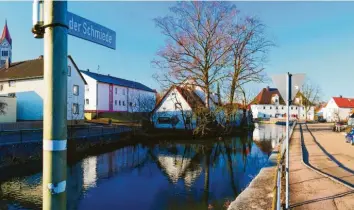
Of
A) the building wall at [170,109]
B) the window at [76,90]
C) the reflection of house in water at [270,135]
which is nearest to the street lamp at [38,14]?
the reflection of house in water at [270,135]

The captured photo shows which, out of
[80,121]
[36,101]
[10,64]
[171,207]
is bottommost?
[171,207]

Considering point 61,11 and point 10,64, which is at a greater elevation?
point 10,64

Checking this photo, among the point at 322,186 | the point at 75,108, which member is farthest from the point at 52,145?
the point at 75,108

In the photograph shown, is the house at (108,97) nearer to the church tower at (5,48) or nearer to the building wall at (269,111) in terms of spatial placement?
the church tower at (5,48)

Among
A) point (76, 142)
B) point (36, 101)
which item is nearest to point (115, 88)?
point (36, 101)

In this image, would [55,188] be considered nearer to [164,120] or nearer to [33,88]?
[164,120]

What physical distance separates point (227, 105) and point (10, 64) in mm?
33144

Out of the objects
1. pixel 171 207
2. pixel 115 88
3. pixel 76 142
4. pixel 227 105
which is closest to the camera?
pixel 171 207

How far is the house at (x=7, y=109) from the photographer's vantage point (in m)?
26.6

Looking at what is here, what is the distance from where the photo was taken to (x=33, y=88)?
3269cm

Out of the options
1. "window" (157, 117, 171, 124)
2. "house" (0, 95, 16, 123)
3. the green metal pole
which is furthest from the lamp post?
"window" (157, 117, 171, 124)

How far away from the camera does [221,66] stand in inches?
1107

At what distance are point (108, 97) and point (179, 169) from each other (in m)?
40.9

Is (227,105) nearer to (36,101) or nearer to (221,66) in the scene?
(221,66)
